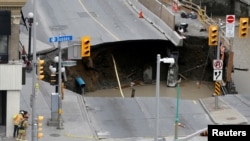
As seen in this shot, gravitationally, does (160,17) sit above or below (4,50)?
above

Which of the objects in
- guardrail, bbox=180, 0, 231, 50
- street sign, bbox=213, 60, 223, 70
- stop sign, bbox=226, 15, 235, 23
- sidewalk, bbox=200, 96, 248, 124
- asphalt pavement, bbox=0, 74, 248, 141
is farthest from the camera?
guardrail, bbox=180, 0, 231, 50

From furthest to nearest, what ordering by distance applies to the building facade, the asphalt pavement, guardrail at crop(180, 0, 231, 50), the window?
1. guardrail at crop(180, 0, 231, 50)
2. the asphalt pavement
3. the window
4. the building facade

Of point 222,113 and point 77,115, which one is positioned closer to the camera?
point 77,115

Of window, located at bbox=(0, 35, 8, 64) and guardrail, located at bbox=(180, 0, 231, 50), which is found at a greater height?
guardrail, located at bbox=(180, 0, 231, 50)

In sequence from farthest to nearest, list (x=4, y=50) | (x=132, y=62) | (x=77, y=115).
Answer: (x=132, y=62), (x=77, y=115), (x=4, y=50)

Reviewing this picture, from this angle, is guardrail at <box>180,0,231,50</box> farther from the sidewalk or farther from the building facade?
the building facade

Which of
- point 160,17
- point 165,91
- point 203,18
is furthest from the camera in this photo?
point 203,18

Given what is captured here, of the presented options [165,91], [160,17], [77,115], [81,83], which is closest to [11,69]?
[77,115]

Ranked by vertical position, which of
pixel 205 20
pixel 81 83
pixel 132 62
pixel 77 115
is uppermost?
pixel 205 20

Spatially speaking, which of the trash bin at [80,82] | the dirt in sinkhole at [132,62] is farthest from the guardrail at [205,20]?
the trash bin at [80,82]

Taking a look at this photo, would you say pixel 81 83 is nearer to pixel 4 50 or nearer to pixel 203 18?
pixel 4 50

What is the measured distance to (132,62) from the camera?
59469 mm

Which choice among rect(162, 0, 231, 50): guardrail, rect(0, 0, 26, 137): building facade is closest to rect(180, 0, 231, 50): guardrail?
rect(162, 0, 231, 50): guardrail

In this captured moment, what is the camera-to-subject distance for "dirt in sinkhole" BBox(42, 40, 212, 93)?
55.7 meters
